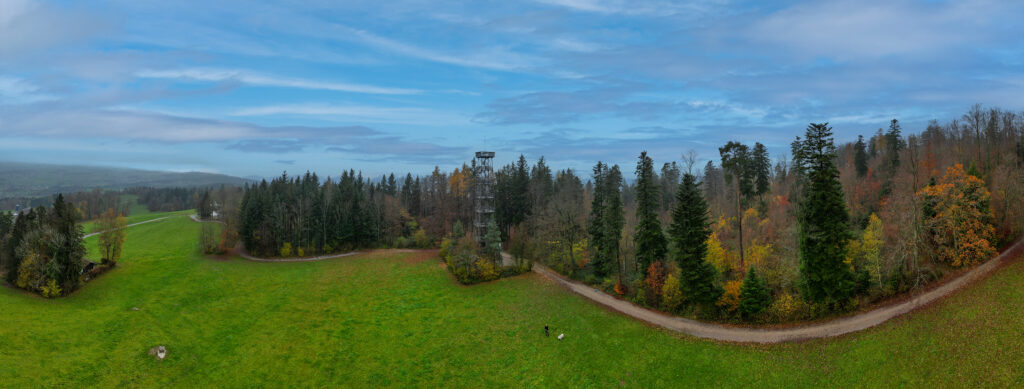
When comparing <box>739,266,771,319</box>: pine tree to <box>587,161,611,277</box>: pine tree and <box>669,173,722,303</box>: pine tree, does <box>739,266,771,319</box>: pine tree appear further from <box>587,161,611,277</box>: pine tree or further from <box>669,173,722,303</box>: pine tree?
<box>587,161,611,277</box>: pine tree

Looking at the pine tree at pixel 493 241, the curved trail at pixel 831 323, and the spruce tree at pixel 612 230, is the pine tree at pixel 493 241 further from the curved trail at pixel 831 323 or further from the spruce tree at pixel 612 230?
the curved trail at pixel 831 323

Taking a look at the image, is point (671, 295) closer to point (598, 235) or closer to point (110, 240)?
point (598, 235)

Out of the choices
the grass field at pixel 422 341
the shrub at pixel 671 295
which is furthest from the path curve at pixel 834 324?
the shrub at pixel 671 295

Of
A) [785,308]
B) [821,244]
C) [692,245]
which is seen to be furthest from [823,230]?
[692,245]

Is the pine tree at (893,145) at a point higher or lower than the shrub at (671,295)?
higher

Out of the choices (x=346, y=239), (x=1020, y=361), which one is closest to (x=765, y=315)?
(x=1020, y=361)

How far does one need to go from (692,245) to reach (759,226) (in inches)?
996

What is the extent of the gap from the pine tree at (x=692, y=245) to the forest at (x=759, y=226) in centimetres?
10

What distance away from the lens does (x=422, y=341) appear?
1515 inches

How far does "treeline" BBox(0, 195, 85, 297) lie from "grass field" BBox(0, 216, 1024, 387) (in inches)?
60.0

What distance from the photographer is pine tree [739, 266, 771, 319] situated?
3406 cm

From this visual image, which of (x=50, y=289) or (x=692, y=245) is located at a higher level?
(x=692, y=245)

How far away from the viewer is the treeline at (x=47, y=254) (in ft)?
126

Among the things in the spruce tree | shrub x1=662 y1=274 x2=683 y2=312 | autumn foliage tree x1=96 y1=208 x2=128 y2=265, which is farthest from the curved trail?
autumn foliage tree x1=96 y1=208 x2=128 y2=265
